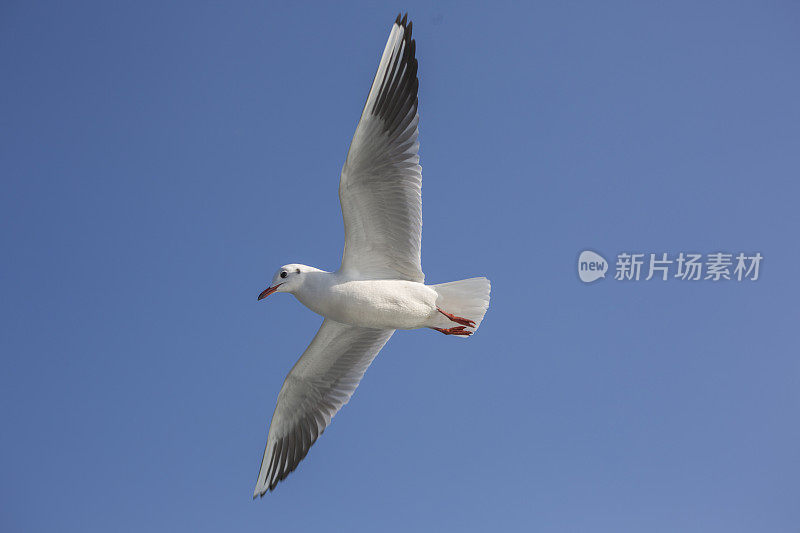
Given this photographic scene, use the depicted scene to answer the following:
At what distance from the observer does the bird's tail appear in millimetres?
3584

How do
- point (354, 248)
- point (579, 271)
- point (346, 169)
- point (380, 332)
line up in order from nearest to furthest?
1. point (346, 169)
2. point (354, 248)
3. point (380, 332)
4. point (579, 271)

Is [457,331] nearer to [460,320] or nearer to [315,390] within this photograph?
[460,320]

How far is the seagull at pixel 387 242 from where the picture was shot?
336 cm

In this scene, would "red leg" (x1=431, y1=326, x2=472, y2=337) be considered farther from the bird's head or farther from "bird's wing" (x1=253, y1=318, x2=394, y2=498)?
the bird's head

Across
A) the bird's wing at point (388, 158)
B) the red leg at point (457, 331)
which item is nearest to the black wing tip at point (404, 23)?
the bird's wing at point (388, 158)

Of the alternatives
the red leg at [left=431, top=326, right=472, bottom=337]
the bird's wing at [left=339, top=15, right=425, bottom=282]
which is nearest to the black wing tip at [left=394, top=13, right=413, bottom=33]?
the bird's wing at [left=339, top=15, right=425, bottom=282]

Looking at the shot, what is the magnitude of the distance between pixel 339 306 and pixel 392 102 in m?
1.00

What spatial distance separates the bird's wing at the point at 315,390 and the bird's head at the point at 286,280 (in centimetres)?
49

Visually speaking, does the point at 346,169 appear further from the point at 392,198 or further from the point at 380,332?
the point at 380,332

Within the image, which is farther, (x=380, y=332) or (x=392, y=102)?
(x=380, y=332)

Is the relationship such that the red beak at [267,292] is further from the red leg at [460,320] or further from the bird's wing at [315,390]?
the red leg at [460,320]

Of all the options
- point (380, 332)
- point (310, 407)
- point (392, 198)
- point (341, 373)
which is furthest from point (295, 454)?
point (392, 198)

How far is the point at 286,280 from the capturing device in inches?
139

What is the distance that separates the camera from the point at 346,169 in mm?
3326
